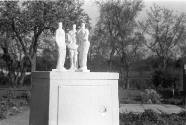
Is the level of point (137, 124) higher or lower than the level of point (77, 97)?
lower

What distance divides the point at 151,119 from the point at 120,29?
24281mm

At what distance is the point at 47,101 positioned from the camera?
27.5 ft

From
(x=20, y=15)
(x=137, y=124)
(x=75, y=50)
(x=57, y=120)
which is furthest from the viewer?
(x=20, y=15)

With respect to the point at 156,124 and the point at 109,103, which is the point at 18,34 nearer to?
the point at 156,124

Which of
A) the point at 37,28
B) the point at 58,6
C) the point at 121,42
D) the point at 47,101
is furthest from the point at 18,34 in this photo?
the point at 47,101

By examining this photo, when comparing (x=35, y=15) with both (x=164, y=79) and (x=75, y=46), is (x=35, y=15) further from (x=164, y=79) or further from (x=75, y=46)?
(x=75, y=46)

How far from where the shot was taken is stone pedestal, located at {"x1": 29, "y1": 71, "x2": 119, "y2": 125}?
8.27 meters

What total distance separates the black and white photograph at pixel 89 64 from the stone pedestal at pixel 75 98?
0.08 ft

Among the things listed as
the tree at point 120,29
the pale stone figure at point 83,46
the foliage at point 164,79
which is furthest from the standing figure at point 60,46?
the tree at point 120,29

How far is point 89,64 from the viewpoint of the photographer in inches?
1427

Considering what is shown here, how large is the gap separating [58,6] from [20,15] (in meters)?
2.57

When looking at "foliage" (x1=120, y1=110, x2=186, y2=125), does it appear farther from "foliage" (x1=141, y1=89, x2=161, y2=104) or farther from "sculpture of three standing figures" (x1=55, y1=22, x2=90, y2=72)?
"foliage" (x1=141, y1=89, x2=161, y2=104)

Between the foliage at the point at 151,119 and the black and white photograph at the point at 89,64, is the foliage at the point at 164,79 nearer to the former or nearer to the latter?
the black and white photograph at the point at 89,64

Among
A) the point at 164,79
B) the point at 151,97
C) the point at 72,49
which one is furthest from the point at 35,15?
the point at 72,49
